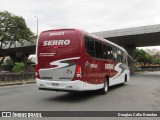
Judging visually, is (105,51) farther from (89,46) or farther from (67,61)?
(67,61)

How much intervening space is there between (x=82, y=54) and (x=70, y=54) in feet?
1.75

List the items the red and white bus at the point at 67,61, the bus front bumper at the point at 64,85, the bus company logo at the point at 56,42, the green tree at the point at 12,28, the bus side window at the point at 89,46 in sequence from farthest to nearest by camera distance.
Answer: the green tree at the point at 12,28
the bus side window at the point at 89,46
the bus company logo at the point at 56,42
the red and white bus at the point at 67,61
the bus front bumper at the point at 64,85

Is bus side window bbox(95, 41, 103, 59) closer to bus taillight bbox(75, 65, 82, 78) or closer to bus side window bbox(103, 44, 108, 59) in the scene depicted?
bus side window bbox(103, 44, 108, 59)

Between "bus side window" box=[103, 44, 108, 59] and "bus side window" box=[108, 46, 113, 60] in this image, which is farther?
"bus side window" box=[108, 46, 113, 60]

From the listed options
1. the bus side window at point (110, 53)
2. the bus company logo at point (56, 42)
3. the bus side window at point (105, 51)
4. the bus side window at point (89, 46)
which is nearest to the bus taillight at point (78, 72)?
the bus side window at point (89, 46)

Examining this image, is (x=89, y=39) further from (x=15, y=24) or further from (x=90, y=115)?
(x=15, y=24)

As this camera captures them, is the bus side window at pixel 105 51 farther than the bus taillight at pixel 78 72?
Yes

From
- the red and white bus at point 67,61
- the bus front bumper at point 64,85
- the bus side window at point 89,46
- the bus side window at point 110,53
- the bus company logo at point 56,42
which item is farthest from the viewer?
the bus side window at point 110,53

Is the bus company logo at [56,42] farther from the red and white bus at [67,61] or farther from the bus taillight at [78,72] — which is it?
the bus taillight at [78,72]

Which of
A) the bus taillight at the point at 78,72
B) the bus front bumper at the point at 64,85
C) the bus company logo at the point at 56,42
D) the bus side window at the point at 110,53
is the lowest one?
the bus front bumper at the point at 64,85

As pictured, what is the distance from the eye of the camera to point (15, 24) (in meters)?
55.1

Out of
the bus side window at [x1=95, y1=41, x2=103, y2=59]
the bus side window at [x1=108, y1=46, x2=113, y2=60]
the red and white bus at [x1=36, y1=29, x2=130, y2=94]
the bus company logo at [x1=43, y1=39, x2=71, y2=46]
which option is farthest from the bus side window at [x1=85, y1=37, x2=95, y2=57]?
the bus side window at [x1=108, y1=46, x2=113, y2=60]

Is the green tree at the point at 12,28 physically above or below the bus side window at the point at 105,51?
above

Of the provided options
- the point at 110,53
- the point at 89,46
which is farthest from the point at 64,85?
the point at 110,53
